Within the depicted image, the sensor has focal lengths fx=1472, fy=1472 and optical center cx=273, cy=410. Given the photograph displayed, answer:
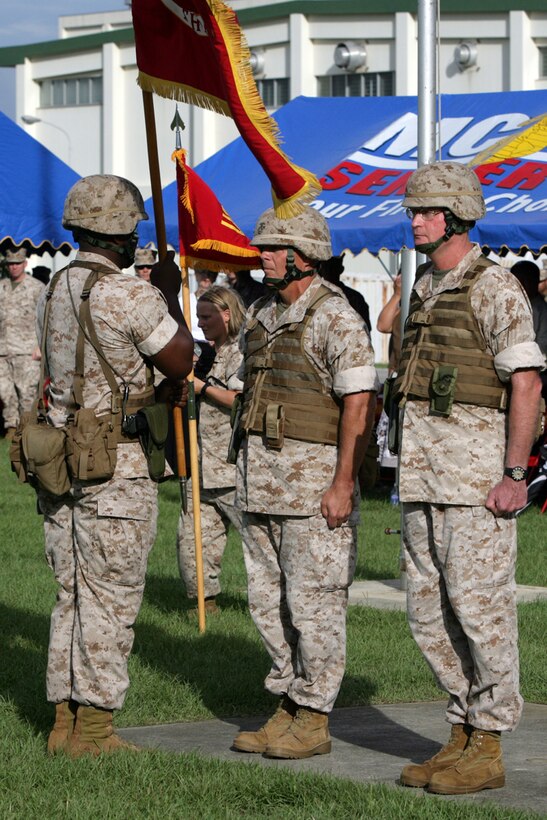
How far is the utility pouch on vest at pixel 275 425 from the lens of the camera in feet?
19.7

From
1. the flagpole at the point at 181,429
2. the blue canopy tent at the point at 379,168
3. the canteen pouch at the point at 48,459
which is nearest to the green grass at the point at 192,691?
the flagpole at the point at 181,429

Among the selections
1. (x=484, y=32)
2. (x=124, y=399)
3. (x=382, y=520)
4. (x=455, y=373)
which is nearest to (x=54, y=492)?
(x=124, y=399)

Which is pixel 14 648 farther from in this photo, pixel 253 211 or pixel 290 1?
pixel 290 1

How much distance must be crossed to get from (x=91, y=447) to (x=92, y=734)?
3.88 feet

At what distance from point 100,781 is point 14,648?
2715 millimetres

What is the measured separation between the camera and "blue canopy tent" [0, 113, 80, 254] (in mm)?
14438

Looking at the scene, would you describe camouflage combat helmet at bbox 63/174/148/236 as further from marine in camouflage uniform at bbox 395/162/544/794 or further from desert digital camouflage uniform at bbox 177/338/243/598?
desert digital camouflage uniform at bbox 177/338/243/598

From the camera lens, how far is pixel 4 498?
15.2 m

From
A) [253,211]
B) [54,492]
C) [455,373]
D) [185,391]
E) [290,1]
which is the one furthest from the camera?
[290,1]

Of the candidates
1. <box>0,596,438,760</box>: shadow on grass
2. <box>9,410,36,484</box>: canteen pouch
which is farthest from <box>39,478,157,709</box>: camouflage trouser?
<box>0,596,438,760</box>: shadow on grass

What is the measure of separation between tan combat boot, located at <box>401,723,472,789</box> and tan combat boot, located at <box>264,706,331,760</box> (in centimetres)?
50

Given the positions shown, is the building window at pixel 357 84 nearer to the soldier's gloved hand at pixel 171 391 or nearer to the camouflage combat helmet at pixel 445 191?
the soldier's gloved hand at pixel 171 391

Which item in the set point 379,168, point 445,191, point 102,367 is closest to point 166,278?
→ point 102,367

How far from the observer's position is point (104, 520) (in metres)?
5.93
